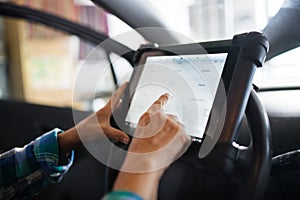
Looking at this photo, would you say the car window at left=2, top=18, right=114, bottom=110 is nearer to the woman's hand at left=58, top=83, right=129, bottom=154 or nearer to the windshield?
the windshield

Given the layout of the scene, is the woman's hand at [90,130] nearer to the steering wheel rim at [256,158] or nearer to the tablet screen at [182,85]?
the tablet screen at [182,85]

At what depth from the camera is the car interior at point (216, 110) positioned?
585 millimetres

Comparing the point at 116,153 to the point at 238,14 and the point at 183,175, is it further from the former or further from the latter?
the point at 238,14

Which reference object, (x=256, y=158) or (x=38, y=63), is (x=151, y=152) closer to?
(x=256, y=158)

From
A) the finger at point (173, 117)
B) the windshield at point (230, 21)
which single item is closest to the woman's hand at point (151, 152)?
the finger at point (173, 117)

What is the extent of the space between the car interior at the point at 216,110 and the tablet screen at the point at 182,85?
0.02 meters

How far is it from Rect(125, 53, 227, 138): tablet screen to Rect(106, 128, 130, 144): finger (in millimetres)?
29

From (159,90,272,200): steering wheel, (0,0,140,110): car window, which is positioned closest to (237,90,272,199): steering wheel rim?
(159,90,272,200): steering wheel

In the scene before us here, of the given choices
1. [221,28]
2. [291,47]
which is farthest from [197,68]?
[221,28]

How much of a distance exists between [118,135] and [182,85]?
157mm

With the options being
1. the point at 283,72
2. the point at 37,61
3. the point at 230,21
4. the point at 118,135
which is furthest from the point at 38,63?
the point at 118,135

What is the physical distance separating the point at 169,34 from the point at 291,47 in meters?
0.30

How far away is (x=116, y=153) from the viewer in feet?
2.62

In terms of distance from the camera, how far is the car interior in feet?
1.92
